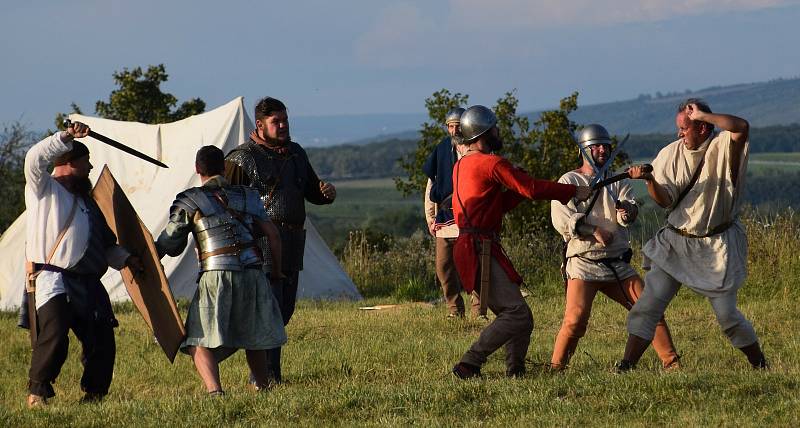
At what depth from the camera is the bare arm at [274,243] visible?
24.7ft

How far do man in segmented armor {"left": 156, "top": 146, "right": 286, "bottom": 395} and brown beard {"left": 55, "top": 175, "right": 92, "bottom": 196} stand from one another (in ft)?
1.90

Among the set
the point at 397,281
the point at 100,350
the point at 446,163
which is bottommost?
the point at 397,281

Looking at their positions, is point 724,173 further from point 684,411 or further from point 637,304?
point 684,411

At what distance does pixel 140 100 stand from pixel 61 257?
15.4 metres

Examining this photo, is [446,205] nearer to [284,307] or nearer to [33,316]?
[284,307]

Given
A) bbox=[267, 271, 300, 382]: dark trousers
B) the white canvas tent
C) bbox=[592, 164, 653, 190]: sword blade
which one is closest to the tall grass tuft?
the white canvas tent

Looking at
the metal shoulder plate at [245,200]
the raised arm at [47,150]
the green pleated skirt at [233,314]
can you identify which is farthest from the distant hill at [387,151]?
the raised arm at [47,150]

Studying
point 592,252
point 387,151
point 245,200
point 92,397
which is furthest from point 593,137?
point 387,151

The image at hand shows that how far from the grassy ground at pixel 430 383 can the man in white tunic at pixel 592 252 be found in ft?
0.79

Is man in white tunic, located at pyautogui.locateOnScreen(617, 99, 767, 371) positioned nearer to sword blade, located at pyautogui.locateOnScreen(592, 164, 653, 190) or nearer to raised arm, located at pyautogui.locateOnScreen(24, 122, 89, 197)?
sword blade, located at pyautogui.locateOnScreen(592, 164, 653, 190)

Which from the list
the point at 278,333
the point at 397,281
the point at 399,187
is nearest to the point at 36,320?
the point at 278,333

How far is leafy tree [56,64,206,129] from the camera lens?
2208 centimetres

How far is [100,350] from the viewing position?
7.55 m

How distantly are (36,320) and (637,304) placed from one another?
3497mm
